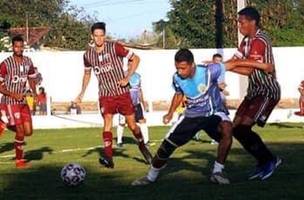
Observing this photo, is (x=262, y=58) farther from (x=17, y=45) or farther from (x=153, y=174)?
(x=17, y=45)

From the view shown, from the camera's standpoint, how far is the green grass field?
34.3ft

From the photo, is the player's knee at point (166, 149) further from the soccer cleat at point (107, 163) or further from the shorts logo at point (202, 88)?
the soccer cleat at point (107, 163)

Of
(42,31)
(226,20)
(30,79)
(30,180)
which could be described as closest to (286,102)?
(226,20)

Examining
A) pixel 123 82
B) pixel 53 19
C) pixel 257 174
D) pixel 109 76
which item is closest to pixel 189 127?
pixel 257 174

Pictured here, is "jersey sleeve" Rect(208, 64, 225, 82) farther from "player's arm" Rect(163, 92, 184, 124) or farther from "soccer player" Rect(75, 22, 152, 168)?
"soccer player" Rect(75, 22, 152, 168)

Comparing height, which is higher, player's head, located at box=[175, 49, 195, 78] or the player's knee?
player's head, located at box=[175, 49, 195, 78]

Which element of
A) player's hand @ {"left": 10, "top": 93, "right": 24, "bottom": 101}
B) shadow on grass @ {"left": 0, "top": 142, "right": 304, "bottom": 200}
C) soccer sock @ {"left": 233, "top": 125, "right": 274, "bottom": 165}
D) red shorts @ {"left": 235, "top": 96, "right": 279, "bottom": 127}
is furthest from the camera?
player's hand @ {"left": 10, "top": 93, "right": 24, "bottom": 101}

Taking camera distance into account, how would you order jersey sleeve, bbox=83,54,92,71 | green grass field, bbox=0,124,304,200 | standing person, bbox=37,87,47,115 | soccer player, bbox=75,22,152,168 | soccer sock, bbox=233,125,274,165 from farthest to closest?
standing person, bbox=37,87,47,115
jersey sleeve, bbox=83,54,92,71
soccer player, bbox=75,22,152,168
soccer sock, bbox=233,125,274,165
green grass field, bbox=0,124,304,200

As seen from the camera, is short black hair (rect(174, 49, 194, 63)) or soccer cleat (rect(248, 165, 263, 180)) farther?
soccer cleat (rect(248, 165, 263, 180))

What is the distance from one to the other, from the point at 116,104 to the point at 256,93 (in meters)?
3.18

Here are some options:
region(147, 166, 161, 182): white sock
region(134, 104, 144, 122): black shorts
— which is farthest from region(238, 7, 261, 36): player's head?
region(134, 104, 144, 122): black shorts

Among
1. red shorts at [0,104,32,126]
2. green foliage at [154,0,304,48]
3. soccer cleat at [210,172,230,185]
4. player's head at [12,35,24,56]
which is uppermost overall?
green foliage at [154,0,304,48]

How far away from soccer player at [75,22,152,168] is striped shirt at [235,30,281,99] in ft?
9.25

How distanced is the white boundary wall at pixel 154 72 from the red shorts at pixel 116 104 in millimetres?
21618
